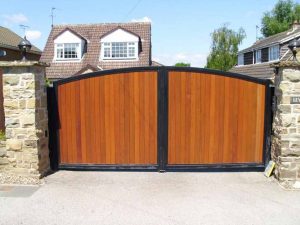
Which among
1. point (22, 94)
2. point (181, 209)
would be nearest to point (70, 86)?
point (22, 94)

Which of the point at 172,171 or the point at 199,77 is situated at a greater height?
the point at 199,77

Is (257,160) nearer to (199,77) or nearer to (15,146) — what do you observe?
(199,77)

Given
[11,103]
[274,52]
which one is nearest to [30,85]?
[11,103]

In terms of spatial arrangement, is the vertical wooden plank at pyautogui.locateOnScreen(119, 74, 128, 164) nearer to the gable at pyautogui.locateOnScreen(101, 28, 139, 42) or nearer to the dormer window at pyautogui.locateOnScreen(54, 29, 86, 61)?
the gable at pyautogui.locateOnScreen(101, 28, 139, 42)

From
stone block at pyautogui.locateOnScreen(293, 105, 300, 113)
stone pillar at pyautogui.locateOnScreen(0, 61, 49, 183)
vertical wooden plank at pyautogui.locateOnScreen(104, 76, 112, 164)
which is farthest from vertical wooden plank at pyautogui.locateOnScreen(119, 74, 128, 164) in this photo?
stone block at pyautogui.locateOnScreen(293, 105, 300, 113)

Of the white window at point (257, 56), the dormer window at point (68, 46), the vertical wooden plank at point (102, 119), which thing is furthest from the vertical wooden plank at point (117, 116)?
the white window at point (257, 56)

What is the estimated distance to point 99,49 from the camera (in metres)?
24.9

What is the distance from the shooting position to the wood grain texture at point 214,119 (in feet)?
21.8

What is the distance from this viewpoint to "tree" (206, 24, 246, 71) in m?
35.3

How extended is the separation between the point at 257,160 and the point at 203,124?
1.39 meters

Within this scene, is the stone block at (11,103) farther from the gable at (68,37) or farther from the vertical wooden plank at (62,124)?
the gable at (68,37)

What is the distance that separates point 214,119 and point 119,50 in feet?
61.7

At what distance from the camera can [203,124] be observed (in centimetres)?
674

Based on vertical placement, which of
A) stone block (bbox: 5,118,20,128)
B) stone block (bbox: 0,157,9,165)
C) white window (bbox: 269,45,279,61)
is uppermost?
white window (bbox: 269,45,279,61)
